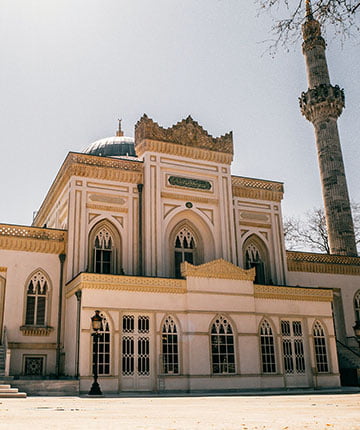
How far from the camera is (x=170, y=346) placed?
2042cm

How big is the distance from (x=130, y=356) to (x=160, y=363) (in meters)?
1.23

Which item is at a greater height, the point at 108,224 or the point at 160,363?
the point at 108,224

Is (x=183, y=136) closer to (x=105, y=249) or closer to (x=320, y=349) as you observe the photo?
(x=105, y=249)

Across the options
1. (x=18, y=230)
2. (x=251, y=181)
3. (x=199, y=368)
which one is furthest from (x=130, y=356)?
(x=251, y=181)

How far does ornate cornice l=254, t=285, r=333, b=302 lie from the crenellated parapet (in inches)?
553

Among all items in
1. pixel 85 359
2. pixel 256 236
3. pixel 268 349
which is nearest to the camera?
pixel 85 359

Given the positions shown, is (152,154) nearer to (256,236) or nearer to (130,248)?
(130,248)

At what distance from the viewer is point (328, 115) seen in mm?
33469

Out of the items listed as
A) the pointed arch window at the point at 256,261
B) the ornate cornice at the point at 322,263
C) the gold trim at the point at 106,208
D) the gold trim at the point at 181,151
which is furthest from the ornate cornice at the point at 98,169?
the ornate cornice at the point at 322,263

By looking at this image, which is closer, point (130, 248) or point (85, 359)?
point (85, 359)

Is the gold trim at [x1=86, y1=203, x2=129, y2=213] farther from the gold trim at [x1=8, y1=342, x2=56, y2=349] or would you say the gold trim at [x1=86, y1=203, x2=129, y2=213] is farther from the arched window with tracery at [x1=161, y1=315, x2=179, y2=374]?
the gold trim at [x1=8, y1=342, x2=56, y2=349]

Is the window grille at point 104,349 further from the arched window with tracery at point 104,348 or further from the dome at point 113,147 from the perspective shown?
the dome at point 113,147

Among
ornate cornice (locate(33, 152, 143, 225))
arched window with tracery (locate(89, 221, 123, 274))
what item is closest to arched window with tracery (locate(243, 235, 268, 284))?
ornate cornice (locate(33, 152, 143, 225))

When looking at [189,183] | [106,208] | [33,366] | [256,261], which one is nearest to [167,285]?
[106,208]
